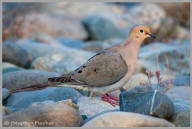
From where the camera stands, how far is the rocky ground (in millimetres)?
4203

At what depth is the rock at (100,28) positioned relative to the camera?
45.9 feet

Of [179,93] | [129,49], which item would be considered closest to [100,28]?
[179,93]

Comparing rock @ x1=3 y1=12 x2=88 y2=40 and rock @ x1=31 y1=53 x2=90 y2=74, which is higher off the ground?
rock @ x1=3 y1=12 x2=88 y2=40

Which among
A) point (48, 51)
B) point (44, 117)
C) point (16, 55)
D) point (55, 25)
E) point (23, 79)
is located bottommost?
point (44, 117)

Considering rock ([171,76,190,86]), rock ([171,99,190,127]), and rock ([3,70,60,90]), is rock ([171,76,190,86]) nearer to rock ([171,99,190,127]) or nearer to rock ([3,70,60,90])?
rock ([3,70,60,90])

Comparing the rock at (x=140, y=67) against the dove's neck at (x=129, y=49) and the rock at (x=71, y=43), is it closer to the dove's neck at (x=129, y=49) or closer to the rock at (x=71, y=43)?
the rock at (x=71, y=43)

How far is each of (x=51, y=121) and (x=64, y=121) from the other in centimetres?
15

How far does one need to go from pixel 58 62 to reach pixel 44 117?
4.50 m

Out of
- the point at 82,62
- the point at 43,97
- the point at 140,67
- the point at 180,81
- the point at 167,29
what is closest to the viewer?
the point at 43,97

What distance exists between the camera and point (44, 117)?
13.7 ft

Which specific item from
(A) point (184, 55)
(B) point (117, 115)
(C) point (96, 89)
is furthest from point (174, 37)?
(B) point (117, 115)

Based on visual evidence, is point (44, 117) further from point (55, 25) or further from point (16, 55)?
point (55, 25)

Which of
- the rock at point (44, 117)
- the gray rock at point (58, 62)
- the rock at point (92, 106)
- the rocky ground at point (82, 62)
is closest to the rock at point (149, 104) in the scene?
the rocky ground at point (82, 62)

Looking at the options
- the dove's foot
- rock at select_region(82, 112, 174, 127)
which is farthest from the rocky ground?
the dove's foot
